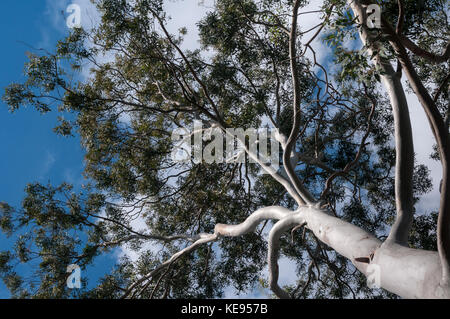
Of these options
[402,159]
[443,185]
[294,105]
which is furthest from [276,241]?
[443,185]

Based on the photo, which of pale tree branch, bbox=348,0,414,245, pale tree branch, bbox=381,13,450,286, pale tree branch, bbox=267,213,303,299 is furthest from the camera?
pale tree branch, bbox=267,213,303,299

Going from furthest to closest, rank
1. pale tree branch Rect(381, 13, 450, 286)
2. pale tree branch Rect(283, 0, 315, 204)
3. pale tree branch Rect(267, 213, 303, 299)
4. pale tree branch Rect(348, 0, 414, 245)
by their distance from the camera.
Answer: pale tree branch Rect(267, 213, 303, 299), pale tree branch Rect(283, 0, 315, 204), pale tree branch Rect(348, 0, 414, 245), pale tree branch Rect(381, 13, 450, 286)

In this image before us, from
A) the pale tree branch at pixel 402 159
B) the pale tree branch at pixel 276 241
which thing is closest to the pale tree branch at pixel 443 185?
→ the pale tree branch at pixel 402 159

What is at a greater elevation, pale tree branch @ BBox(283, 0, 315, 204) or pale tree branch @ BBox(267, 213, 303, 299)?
pale tree branch @ BBox(283, 0, 315, 204)

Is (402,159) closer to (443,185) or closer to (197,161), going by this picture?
(443,185)

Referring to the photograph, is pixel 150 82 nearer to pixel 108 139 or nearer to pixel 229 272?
pixel 108 139

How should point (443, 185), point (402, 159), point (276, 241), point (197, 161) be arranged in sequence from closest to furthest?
point (443, 185)
point (402, 159)
point (276, 241)
point (197, 161)

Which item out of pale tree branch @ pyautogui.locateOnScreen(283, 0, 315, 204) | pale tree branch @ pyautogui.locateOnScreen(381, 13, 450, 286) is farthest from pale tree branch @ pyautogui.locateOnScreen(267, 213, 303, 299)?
pale tree branch @ pyautogui.locateOnScreen(381, 13, 450, 286)

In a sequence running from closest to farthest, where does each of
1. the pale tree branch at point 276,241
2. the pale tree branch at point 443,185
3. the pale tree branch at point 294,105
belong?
1. the pale tree branch at point 443,185
2. the pale tree branch at point 294,105
3. the pale tree branch at point 276,241

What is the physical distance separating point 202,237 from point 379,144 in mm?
5022

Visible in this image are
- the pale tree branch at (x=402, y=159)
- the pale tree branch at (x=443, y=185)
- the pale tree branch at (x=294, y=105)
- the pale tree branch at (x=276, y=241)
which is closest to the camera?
the pale tree branch at (x=443, y=185)

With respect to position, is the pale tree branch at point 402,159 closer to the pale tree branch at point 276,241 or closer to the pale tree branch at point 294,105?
the pale tree branch at point 294,105

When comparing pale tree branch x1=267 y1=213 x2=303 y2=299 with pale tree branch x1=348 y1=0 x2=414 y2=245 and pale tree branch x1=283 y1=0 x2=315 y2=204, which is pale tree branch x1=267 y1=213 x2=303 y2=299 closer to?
pale tree branch x1=283 y1=0 x2=315 y2=204

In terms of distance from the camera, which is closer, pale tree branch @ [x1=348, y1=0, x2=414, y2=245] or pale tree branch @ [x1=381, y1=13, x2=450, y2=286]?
pale tree branch @ [x1=381, y1=13, x2=450, y2=286]
